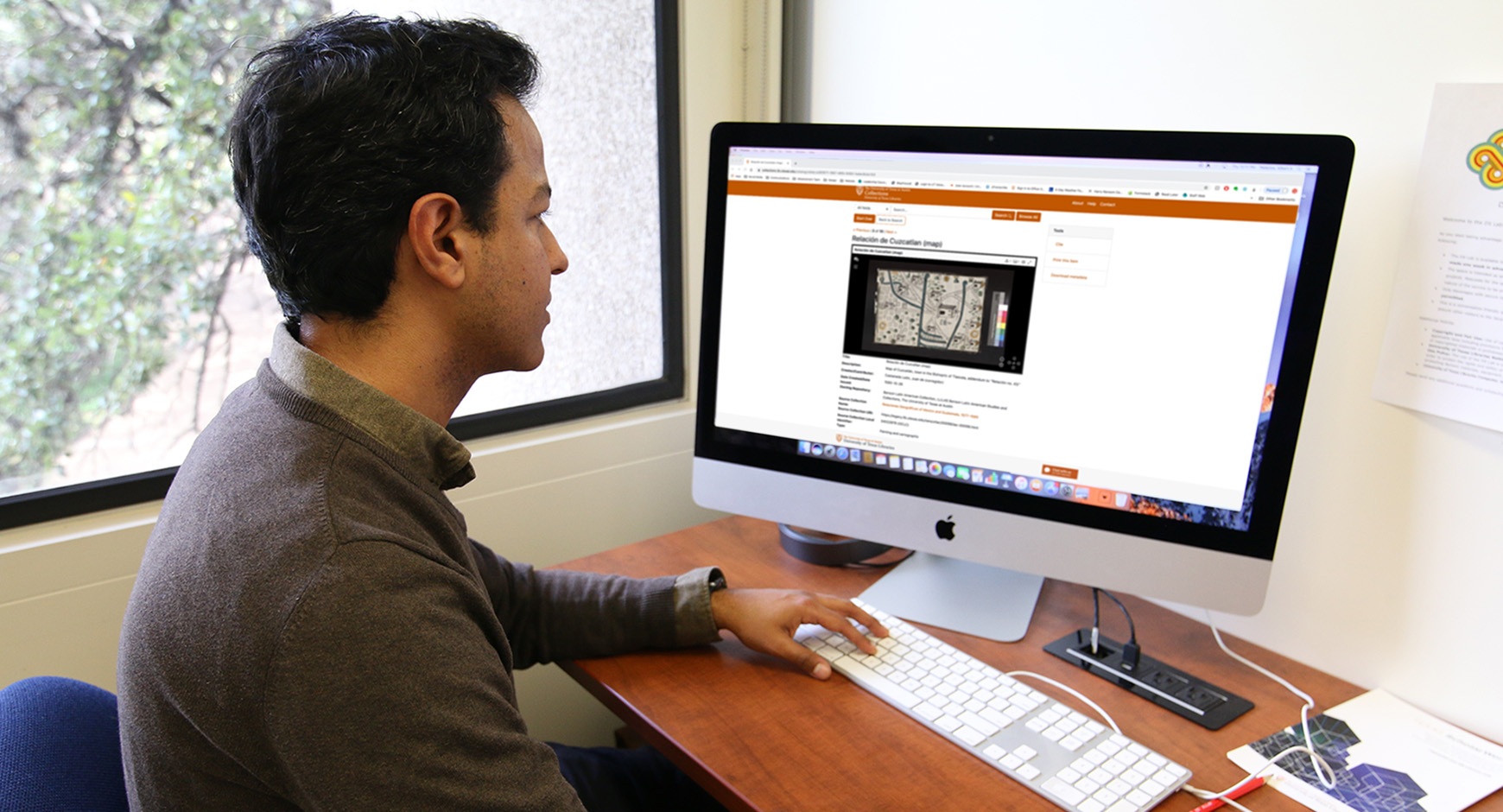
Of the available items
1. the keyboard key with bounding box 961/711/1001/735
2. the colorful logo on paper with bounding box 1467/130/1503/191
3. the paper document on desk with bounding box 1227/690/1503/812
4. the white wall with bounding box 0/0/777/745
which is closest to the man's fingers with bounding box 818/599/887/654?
the keyboard key with bounding box 961/711/1001/735

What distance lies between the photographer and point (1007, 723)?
0.87 metres

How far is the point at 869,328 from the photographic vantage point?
1.05 meters

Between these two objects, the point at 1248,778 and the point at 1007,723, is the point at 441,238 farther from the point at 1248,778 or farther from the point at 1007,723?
the point at 1248,778

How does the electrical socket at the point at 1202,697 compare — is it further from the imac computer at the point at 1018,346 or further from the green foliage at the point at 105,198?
the green foliage at the point at 105,198

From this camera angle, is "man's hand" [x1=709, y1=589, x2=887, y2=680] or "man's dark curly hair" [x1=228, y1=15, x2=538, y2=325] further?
"man's hand" [x1=709, y1=589, x2=887, y2=680]

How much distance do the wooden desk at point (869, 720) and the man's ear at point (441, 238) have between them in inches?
18.2

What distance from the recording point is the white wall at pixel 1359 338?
90 centimetres

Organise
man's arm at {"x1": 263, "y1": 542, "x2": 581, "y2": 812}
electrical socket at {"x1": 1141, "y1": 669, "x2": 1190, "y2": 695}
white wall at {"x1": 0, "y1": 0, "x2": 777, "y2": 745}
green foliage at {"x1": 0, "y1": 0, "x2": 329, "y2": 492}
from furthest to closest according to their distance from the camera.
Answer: white wall at {"x1": 0, "y1": 0, "x2": 777, "y2": 745}, green foliage at {"x1": 0, "y1": 0, "x2": 329, "y2": 492}, electrical socket at {"x1": 1141, "y1": 669, "x2": 1190, "y2": 695}, man's arm at {"x1": 263, "y1": 542, "x2": 581, "y2": 812}

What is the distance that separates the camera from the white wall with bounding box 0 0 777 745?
138 cm

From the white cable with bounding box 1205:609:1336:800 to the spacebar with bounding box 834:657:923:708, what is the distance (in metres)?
0.30

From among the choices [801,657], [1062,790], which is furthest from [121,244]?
[1062,790]

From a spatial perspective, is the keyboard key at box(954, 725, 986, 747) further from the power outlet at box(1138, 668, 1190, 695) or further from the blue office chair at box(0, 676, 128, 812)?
the blue office chair at box(0, 676, 128, 812)

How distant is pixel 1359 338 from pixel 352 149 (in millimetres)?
1001

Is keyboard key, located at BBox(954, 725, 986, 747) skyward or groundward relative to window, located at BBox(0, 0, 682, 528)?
groundward
